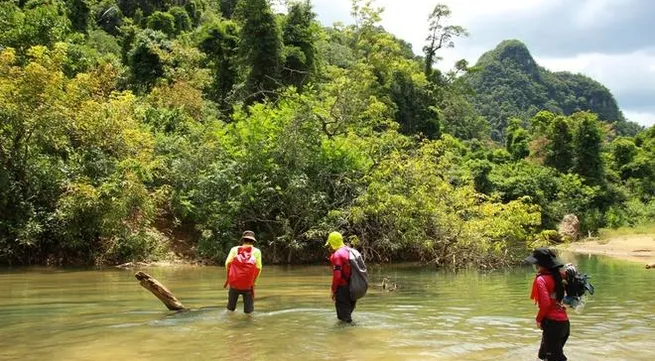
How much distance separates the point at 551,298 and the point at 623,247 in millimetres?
32128

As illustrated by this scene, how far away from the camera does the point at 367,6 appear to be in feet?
137

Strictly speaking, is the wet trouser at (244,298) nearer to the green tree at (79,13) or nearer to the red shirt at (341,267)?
the red shirt at (341,267)

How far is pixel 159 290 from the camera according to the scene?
10.7 m

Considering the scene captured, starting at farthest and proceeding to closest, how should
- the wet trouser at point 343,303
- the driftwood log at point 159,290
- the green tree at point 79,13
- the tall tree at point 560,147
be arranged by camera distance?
the green tree at point 79,13 < the tall tree at point 560,147 < the driftwood log at point 159,290 < the wet trouser at point 343,303

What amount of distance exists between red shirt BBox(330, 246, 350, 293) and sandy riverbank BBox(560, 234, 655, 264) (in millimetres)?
23842

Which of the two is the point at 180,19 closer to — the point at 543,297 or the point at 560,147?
the point at 560,147

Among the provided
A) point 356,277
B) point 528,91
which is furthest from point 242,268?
point 528,91

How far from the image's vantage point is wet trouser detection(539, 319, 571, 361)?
20.4ft

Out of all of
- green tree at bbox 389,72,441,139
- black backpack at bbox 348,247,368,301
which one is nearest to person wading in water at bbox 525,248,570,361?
black backpack at bbox 348,247,368,301

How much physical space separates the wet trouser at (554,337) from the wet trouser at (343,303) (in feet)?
11.9

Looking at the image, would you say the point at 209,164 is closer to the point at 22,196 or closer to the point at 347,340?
the point at 22,196

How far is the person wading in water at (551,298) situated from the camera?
6.17 m

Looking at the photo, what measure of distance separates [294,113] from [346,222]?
514 cm

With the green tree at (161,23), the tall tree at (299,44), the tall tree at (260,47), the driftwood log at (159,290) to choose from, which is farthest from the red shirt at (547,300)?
the green tree at (161,23)
